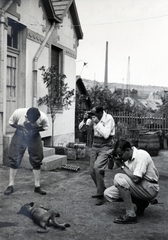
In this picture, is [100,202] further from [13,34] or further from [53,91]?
[53,91]

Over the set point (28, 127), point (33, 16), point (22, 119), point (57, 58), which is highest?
point (33, 16)

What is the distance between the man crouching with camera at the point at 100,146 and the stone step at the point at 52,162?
2.36 metres

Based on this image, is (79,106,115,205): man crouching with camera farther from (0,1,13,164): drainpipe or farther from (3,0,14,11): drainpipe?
(3,0,14,11): drainpipe

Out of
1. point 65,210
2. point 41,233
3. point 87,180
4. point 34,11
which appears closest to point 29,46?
point 34,11

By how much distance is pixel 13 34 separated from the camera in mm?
9023

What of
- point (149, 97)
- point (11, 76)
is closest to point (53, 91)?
point (11, 76)

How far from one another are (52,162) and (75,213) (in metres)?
3.27

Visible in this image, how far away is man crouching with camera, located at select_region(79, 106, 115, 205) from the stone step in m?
2.36

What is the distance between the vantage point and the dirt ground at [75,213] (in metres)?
3.96

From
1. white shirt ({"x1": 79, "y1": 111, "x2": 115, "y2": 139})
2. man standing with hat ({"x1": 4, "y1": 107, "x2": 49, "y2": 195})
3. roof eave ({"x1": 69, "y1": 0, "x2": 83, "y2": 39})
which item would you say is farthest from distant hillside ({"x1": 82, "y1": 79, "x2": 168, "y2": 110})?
man standing with hat ({"x1": 4, "y1": 107, "x2": 49, "y2": 195})

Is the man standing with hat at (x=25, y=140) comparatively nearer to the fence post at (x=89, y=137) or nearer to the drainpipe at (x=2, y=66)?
the drainpipe at (x=2, y=66)

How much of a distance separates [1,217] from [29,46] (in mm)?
6157

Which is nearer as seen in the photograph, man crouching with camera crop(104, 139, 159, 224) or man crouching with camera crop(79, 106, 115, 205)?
man crouching with camera crop(104, 139, 159, 224)

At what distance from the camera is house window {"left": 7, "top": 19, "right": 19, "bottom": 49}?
28.9 ft
